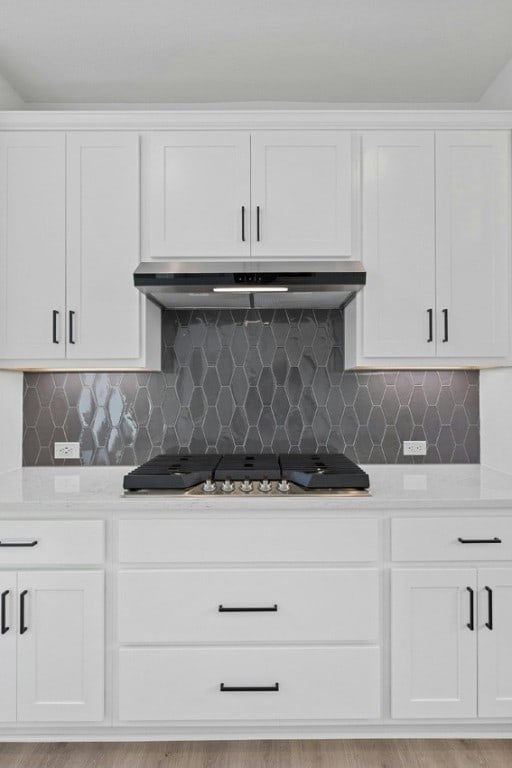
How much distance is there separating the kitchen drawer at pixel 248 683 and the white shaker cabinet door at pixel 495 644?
38 centimetres

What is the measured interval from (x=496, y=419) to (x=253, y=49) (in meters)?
1.97

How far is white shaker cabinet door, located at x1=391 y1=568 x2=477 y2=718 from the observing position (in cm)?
193

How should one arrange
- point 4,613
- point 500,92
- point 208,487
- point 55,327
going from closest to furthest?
point 4,613, point 208,487, point 55,327, point 500,92

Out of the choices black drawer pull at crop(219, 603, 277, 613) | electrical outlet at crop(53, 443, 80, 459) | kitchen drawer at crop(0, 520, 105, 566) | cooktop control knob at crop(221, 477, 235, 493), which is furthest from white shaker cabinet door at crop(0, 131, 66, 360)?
black drawer pull at crop(219, 603, 277, 613)

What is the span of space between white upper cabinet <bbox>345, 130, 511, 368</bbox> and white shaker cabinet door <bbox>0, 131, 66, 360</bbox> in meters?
1.29

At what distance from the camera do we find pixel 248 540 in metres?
1.94

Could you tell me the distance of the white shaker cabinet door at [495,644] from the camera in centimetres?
193

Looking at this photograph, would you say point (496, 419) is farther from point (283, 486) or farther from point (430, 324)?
point (283, 486)

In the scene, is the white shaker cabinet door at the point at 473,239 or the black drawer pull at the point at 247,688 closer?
the black drawer pull at the point at 247,688

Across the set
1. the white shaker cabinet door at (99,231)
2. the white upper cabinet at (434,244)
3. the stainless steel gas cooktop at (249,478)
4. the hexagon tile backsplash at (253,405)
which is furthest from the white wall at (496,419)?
the white shaker cabinet door at (99,231)

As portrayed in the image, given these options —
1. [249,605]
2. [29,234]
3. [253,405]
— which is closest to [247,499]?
[249,605]

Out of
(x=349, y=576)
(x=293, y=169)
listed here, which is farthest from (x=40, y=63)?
(x=349, y=576)

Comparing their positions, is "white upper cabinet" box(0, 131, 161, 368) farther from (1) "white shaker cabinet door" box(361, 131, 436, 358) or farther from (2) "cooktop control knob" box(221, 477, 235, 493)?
(1) "white shaker cabinet door" box(361, 131, 436, 358)

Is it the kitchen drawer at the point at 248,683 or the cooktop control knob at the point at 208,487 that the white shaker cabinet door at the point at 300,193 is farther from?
the kitchen drawer at the point at 248,683
